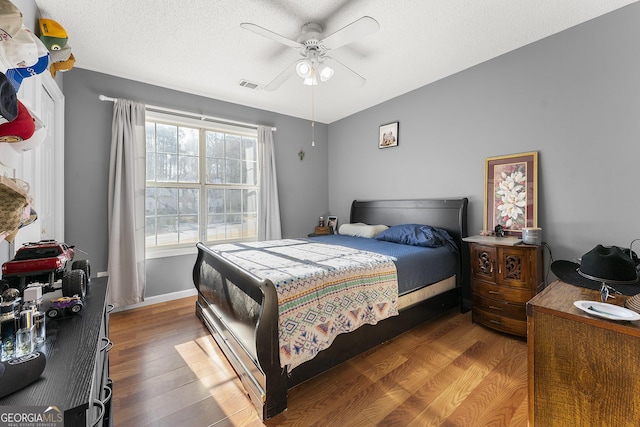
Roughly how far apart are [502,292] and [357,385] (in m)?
1.60

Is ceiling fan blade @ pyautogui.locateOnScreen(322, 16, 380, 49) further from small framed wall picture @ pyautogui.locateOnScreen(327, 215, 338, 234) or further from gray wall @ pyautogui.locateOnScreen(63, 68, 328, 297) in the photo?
small framed wall picture @ pyautogui.locateOnScreen(327, 215, 338, 234)

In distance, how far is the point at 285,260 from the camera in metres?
2.23

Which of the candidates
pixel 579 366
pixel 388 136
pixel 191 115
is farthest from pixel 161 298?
pixel 579 366

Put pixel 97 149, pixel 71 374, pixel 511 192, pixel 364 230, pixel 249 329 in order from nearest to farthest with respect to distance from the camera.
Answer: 1. pixel 71 374
2. pixel 249 329
3. pixel 511 192
4. pixel 97 149
5. pixel 364 230

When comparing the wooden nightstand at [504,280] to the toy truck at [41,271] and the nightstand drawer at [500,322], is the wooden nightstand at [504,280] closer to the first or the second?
the nightstand drawer at [500,322]

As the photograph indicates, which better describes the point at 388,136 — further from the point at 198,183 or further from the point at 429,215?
the point at 198,183

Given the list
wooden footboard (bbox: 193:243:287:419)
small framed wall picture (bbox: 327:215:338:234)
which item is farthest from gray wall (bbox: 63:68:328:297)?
small framed wall picture (bbox: 327:215:338:234)

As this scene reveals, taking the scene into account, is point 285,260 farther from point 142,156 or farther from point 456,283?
point 142,156

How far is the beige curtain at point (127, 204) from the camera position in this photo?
2988 millimetres

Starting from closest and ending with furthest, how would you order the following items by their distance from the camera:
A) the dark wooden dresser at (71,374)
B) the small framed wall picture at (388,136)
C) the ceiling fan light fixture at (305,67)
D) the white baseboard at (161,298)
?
1. the dark wooden dresser at (71,374)
2. the ceiling fan light fixture at (305,67)
3. the white baseboard at (161,298)
4. the small framed wall picture at (388,136)

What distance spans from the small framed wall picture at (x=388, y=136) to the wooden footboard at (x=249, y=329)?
2.76 meters

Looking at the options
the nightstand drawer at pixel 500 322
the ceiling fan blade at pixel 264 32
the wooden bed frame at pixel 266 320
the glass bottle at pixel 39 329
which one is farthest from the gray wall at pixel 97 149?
the nightstand drawer at pixel 500 322

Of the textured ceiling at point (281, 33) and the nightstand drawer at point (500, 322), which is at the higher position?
the textured ceiling at point (281, 33)

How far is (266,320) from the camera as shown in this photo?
1.49m
